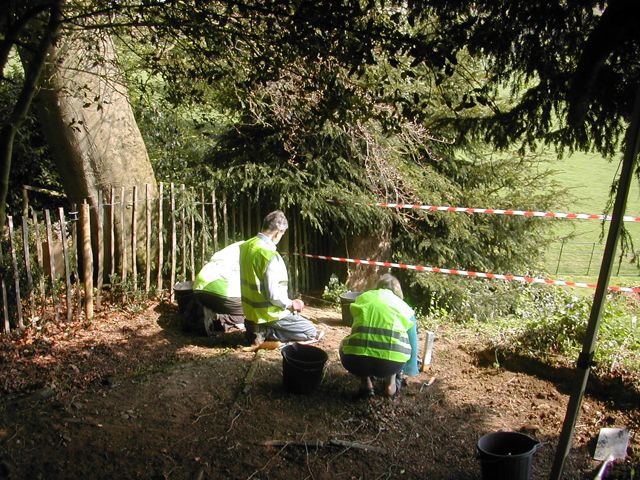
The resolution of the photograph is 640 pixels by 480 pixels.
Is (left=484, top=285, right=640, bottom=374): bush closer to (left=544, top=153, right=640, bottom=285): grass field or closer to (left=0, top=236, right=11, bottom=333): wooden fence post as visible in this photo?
(left=0, top=236, right=11, bottom=333): wooden fence post

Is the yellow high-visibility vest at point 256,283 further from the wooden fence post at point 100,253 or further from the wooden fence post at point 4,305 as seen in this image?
the wooden fence post at point 4,305

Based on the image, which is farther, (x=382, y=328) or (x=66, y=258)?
(x=66, y=258)

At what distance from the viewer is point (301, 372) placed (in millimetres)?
5012

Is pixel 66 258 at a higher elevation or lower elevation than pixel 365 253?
higher

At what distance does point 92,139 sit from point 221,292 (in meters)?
2.91

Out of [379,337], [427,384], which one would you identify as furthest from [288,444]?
[427,384]

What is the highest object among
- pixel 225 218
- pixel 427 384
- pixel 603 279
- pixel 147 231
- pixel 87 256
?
pixel 603 279

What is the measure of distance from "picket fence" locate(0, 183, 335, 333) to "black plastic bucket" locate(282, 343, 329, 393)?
290 centimetres

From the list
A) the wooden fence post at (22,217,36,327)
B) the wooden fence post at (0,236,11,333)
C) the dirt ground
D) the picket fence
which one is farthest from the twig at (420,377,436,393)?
the wooden fence post at (0,236,11,333)

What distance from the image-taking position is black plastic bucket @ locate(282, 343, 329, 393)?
5.02 meters

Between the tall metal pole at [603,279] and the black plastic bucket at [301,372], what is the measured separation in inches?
84.1

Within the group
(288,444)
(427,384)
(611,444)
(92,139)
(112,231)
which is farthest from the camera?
(92,139)

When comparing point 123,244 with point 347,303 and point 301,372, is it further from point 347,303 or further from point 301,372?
point 301,372

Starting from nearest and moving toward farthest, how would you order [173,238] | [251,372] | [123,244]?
[251,372], [123,244], [173,238]
